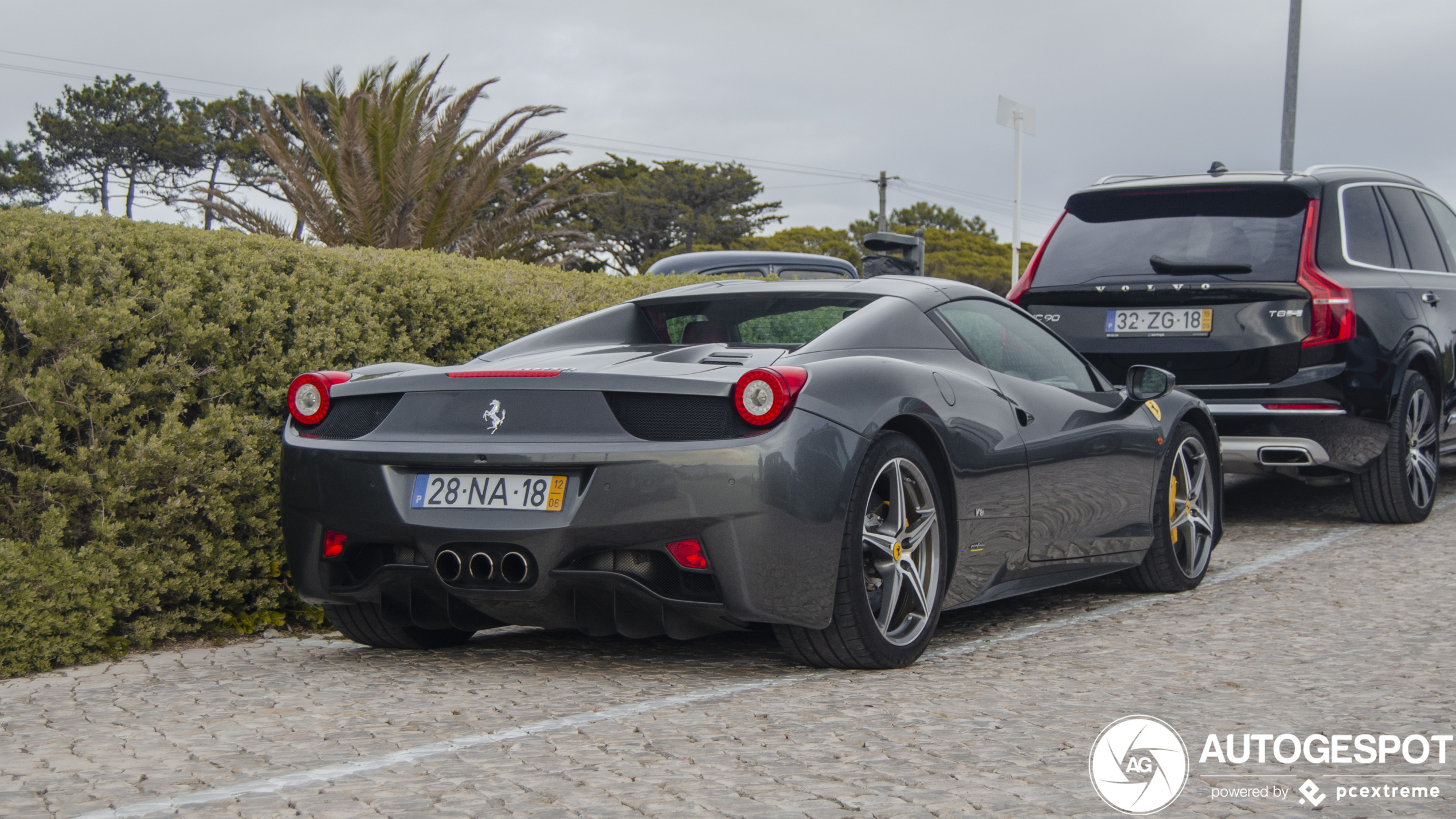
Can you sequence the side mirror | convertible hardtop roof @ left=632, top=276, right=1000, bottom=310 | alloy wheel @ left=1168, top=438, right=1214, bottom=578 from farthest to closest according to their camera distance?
alloy wheel @ left=1168, top=438, right=1214, bottom=578
the side mirror
convertible hardtop roof @ left=632, top=276, right=1000, bottom=310

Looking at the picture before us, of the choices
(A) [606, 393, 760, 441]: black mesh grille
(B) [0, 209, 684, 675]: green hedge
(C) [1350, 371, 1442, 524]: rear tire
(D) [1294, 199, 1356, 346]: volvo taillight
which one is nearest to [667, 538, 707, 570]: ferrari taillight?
(A) [606, 393, 760, 441]: black mesh grille

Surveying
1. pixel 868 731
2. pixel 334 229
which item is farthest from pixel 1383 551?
pixel 334 229

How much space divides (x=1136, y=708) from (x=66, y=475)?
343 cm

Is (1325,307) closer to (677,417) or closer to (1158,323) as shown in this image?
(1158,323)

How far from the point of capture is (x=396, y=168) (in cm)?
1820

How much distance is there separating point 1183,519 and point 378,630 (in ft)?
11.2

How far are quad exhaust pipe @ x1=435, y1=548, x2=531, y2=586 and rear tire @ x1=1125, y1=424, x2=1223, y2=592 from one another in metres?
2.99

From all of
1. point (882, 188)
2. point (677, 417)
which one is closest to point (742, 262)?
point (677, 417)

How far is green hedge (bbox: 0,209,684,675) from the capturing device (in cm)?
459

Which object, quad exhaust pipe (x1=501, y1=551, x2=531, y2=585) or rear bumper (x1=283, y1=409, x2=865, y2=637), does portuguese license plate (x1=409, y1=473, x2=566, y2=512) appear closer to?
rear bumper (x1=283, y1=409, x2=865, y2=637)

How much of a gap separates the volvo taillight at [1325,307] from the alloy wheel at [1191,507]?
1.44 meters

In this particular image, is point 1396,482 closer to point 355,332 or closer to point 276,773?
point 355,332

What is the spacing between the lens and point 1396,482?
25.3 ft

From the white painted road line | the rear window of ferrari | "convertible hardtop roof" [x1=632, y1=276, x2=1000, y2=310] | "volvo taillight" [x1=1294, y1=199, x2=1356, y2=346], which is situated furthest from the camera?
"volvo taillight" [x1=1294, y1=199, x2=1356, y2=346]
